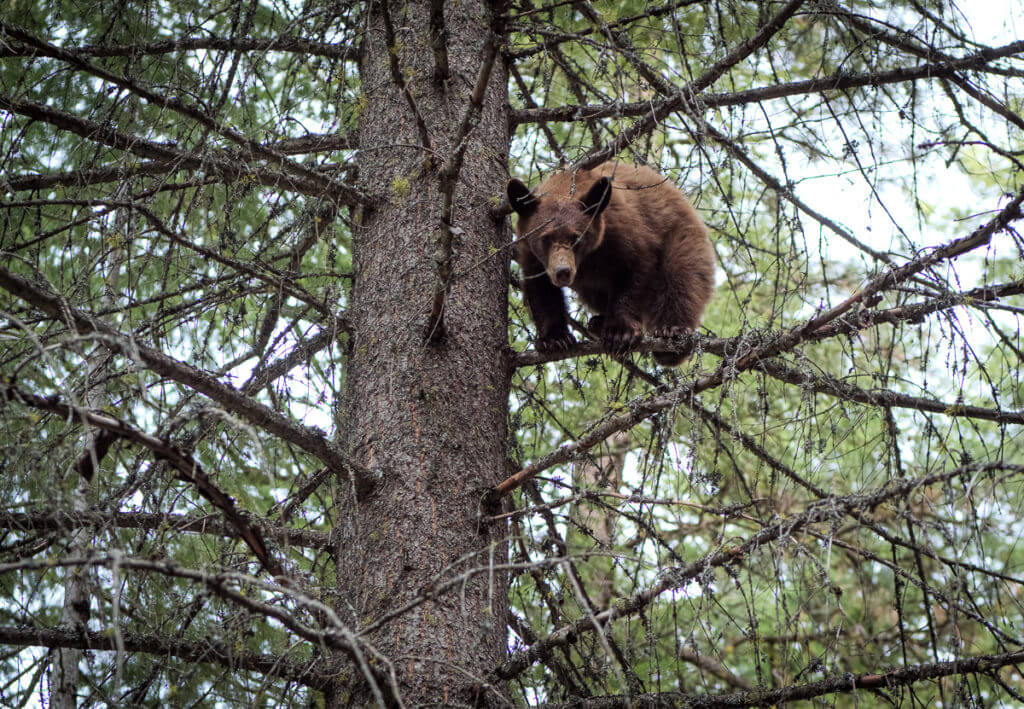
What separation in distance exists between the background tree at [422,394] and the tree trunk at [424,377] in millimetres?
14

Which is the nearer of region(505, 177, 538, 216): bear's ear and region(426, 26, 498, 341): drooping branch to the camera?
region(426, 26, 498, 341): drooping branch

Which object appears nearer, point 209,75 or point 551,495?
point 209,75

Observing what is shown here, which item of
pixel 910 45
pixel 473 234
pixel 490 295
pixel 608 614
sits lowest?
pixel 608 614

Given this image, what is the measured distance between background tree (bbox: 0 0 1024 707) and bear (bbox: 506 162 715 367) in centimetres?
34

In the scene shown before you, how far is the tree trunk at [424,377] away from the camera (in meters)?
3.13

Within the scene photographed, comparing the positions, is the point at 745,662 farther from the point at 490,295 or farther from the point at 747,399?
the point at 490,295

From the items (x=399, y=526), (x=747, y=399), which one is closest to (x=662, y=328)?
(x=747, y=399)

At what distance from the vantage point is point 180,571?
75.0 inches

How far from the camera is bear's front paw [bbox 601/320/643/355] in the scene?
4439mm

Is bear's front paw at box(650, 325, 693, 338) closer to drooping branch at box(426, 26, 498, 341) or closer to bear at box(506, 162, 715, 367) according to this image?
bear at box(506, 162, 715, 367)

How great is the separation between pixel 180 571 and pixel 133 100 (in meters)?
2.78

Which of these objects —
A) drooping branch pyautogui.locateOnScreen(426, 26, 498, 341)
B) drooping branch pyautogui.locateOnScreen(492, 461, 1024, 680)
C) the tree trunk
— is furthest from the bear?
drooping branch pyautogui.locateOnScreen(492, 461, 1024, 680)

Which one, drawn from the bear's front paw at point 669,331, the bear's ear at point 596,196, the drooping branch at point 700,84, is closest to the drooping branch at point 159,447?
the drooping branch at point 700,84

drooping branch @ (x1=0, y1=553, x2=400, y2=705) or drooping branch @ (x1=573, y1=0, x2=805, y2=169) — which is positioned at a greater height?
drooping branch @ (x1=573, y1=0, x2=805, y2=169)
